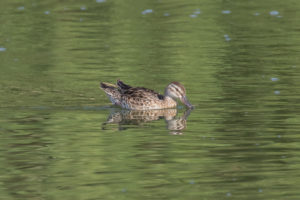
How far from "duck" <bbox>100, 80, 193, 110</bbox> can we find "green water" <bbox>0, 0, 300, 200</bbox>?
273 mm

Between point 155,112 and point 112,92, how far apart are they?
42.2 inches

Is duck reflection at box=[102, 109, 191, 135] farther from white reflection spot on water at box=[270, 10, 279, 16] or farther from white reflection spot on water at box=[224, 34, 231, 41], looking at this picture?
white reflection spot on water at box=[270, 10, 279, 16]

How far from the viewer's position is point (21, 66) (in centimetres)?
2231

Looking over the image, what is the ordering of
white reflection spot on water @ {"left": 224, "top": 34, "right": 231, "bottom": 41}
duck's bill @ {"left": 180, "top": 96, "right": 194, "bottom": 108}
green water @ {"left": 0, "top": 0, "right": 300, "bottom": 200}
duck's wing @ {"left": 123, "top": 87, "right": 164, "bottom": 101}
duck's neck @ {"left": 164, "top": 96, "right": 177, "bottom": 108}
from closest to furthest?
green water @ {"left": 0, "top": 0, "right": 300, "bottom": 200} < duck's bill @ {"left": 180, "top": 96, "right": 194, "bottom": 108} < duck's wing @ {"left": 123, "top": 87, "right": 164, "bottom": 101} < duck's neck @ {"left": 164, "top": 96, "right": 177, "bottom": 108} < white reflection spot on water @ {"left": 224, "top": 34, "right": 231, "bottom": 41}

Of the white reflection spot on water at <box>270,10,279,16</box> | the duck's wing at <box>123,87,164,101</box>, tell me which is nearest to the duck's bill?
the duck's wing at <box>123,87,164,101</box>

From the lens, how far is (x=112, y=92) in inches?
712

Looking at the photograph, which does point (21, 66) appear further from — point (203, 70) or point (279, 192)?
point (279, 192)

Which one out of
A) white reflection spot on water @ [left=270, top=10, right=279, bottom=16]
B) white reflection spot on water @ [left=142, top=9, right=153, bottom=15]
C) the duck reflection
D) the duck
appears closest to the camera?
the duck reflection

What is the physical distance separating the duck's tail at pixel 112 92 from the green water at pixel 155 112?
19 cm

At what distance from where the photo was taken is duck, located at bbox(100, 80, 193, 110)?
17594 millimetres

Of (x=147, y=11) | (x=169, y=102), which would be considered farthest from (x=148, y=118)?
(x=147, y=11)

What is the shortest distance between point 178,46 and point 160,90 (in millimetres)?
5546

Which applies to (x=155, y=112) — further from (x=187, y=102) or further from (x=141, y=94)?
(x=187, y=102)

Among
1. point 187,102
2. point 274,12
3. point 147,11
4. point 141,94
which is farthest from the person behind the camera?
point 147,11
